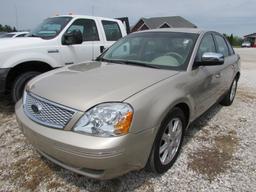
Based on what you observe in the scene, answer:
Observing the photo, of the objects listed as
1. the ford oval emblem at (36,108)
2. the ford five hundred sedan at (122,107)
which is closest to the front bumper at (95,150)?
the ford five hundred sedan at (122,107)

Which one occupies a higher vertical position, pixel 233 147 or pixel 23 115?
pixel 23 115

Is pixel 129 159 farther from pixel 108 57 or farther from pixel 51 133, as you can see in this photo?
pixel 108 57

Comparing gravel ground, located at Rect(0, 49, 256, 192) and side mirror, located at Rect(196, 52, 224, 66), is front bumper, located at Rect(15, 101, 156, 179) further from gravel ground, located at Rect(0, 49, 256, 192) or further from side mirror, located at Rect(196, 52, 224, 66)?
side mirror, located at Rect(196, 52, 224, 66)

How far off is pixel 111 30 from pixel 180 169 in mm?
4051

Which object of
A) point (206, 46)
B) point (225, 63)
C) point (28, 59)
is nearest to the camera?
point (206, 46)

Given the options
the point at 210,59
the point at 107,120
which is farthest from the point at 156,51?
the point at 107,120

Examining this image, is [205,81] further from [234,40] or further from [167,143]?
[234,40]

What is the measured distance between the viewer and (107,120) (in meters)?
2.01

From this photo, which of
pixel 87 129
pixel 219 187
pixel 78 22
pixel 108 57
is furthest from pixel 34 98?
pixel 78 22

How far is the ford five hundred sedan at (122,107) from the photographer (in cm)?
199

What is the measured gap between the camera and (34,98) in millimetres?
2455

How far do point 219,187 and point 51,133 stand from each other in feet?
5.96

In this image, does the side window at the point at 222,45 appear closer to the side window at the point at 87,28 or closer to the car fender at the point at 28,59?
the side window at the point at 87,28

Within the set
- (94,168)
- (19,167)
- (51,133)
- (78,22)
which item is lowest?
(19,167)
